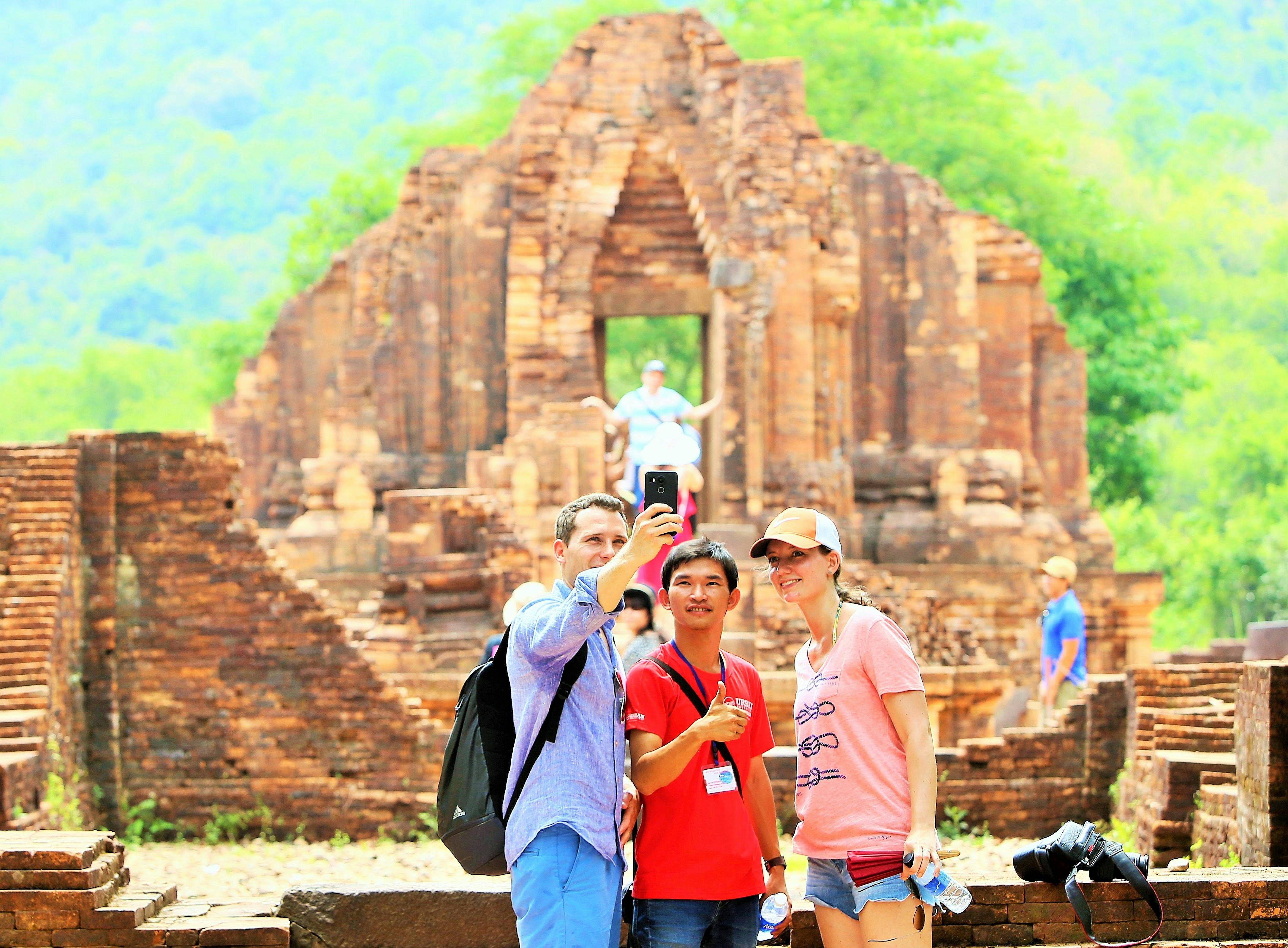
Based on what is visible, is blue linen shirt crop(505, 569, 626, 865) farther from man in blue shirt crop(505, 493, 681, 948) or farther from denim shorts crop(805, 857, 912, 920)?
denim shorts crop(805, 857, 912, 920)

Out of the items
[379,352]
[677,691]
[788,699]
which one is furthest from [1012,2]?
[677,691]

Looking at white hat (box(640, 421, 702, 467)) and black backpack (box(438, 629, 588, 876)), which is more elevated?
white hat (box(640, 421, 702, 467))

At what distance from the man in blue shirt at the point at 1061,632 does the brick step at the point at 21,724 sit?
19.5ft

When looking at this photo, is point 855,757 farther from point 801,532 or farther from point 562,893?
point 562,893

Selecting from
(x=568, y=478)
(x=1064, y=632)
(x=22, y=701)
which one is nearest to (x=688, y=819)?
(x=22, y=701)

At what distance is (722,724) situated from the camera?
13.9 feet

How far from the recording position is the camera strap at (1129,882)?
17.4ft

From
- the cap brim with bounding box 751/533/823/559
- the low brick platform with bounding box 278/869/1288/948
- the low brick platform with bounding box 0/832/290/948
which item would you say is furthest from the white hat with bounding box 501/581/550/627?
the cap brim with bounding box 751/533/823/559

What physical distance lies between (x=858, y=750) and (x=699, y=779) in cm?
43

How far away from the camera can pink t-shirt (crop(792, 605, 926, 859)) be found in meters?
4.33

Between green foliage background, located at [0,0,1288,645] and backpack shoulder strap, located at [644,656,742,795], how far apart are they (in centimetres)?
2397

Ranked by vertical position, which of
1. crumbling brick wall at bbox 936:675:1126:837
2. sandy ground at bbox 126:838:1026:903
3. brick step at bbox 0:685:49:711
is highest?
brick step at bbox 0:685:49:711

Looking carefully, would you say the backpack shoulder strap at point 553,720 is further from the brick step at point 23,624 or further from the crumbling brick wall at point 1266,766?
the brick step at point 23,624

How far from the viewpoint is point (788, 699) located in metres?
11.8
